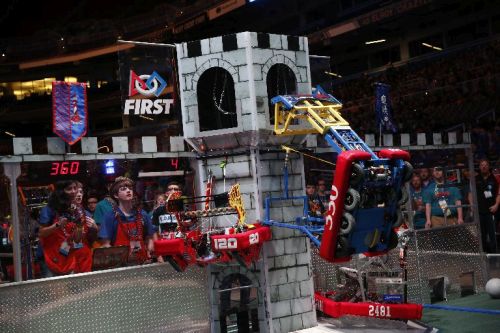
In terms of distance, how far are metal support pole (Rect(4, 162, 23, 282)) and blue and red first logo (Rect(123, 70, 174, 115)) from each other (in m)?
1.39

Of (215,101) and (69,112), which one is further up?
(215,101)

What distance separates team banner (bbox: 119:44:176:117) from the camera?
6812 millimetres

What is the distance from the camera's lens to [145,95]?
22.5 ft

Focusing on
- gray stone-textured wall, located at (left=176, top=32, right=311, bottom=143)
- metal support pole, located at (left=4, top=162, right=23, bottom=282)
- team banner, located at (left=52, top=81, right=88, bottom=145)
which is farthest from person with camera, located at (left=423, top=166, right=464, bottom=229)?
metal support pole, located at (left=4, top=162, right=23, bottom=282)

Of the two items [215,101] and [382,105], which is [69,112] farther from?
[382,105]

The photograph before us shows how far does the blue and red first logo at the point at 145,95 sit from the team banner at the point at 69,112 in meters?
0.66

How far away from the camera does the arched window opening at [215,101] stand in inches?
275

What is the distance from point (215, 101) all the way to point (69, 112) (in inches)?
65.1

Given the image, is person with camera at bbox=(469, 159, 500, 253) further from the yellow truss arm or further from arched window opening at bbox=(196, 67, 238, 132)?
arched window opening at bbox=(196, 67, 238, 132)

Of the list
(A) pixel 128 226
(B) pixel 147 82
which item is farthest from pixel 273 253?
(B) pixel 147 82

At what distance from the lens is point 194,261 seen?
21.0ft

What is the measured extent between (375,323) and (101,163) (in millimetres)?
3818

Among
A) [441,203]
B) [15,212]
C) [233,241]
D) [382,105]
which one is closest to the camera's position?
[15,212]

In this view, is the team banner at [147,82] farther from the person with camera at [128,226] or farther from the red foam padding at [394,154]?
the red foam padding at [394,154]
